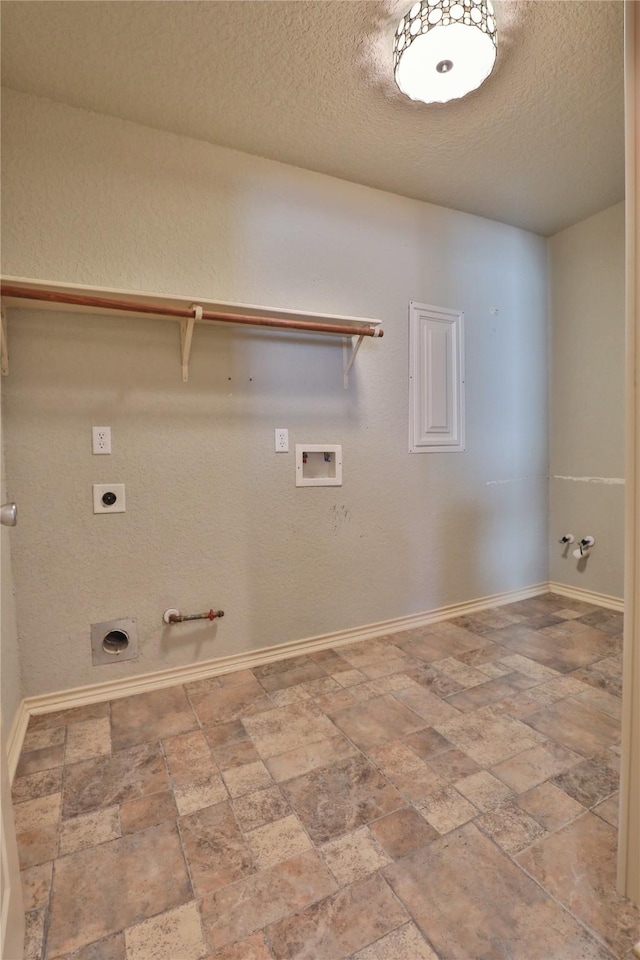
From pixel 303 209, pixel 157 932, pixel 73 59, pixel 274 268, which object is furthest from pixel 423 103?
pixel 157 932

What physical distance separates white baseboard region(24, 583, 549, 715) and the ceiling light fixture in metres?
2.41

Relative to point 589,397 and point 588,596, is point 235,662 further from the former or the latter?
point 589,397

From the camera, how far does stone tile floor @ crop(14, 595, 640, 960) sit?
0.99 metres

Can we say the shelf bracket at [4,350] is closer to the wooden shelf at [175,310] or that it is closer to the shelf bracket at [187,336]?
the wooden shelf at [175,310]

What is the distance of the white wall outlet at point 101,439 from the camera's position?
75.2 inches

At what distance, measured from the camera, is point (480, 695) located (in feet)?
6.34

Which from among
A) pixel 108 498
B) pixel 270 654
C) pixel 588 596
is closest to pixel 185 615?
pixel 270 654

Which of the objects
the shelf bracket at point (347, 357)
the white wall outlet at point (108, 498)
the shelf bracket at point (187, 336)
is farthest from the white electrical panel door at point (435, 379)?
the white wall outlet at point (108, 498)

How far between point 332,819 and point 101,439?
1.61 m

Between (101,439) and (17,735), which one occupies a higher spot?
(101,439)

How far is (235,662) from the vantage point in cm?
220

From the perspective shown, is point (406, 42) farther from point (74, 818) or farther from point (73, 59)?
point (74, 818)

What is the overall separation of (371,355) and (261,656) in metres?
1.68

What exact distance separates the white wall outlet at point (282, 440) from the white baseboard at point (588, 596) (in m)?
2.27
